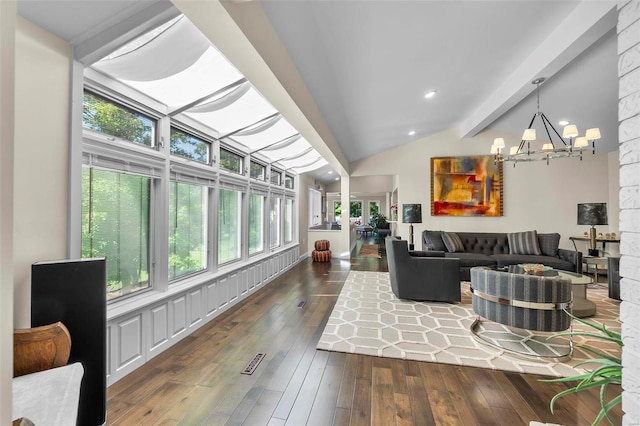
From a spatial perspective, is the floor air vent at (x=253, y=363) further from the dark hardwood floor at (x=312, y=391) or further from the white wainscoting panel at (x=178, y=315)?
the white wainscoting panel at (x=178, y=315)

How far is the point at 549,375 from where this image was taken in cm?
233

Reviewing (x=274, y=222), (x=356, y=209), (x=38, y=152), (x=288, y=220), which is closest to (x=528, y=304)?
(x=38, y=152)

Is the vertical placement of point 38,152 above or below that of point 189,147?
below

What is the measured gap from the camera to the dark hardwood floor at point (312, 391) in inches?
72.7

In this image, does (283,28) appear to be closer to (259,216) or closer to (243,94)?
(243,94)

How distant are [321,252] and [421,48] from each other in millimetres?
5625

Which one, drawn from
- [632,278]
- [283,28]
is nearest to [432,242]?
[632,278]

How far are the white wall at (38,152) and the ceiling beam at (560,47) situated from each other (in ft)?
14.2

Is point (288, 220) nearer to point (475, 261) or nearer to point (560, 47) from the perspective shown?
point (475, 261)

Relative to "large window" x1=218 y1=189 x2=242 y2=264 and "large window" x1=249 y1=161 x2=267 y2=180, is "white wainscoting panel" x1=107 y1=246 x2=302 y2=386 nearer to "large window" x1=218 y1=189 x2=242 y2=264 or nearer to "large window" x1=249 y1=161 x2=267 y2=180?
"large window" x1=218 y1=189 x2=242 y2=264

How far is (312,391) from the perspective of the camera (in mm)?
2121

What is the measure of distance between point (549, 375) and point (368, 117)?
411cm

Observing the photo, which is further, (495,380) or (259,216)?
(259,216)

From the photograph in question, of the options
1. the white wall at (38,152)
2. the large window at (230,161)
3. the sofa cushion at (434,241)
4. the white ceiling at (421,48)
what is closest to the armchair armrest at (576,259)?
the sofa cushion at (434,241)
